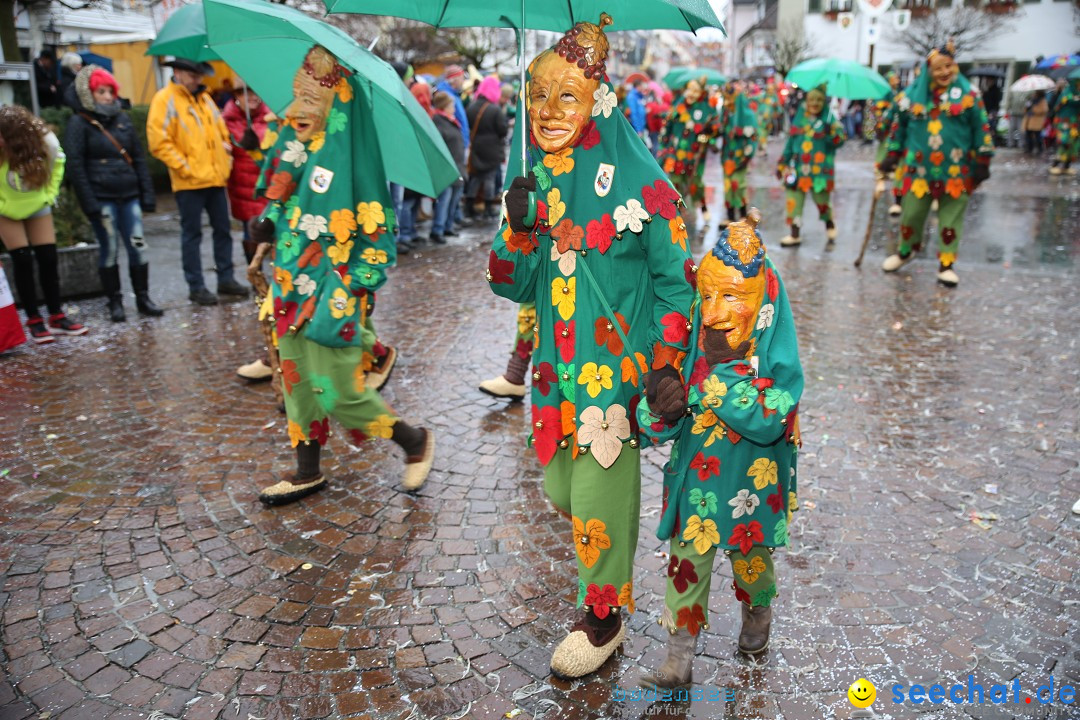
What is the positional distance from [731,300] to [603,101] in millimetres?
807

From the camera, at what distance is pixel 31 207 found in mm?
6637

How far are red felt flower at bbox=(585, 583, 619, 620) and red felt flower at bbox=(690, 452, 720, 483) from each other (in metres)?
0.56

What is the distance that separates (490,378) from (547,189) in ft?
11.2

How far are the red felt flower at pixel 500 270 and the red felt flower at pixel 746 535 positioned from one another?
3.76ft

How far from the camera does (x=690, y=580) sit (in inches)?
109

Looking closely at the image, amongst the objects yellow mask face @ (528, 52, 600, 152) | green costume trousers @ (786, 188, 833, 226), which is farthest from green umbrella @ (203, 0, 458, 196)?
green costume trousers @ (786, 188, 833, 226)

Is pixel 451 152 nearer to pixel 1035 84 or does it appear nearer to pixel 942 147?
pixel 942 147

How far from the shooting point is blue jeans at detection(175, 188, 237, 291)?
25.1ft

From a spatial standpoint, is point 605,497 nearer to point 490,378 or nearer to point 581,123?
point 581,123

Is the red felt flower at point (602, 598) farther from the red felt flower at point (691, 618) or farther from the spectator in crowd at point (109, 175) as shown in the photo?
the spectator in crowd at point (109, 175)

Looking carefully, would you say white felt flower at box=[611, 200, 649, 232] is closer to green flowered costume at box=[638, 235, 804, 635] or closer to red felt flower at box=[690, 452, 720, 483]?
green flowered costume at box=[638, 235, 804, 635]

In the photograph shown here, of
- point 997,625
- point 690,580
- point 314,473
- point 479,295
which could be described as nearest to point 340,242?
point 314,473

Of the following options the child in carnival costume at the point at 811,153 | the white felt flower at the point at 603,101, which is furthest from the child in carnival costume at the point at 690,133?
the white felt flower at the point at 603,101

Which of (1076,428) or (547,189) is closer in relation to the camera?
(547,189)
